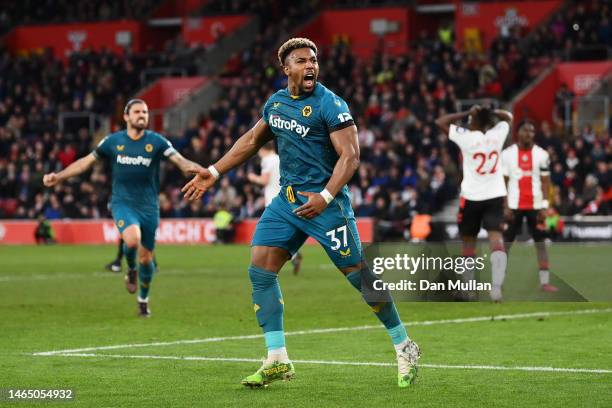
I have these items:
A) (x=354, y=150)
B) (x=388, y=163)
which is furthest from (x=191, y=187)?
(x=388, y=163)

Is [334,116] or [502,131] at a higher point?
[334,116]

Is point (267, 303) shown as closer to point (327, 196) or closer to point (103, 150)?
point (327, 196)

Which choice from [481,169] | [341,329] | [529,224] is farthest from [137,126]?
[529,224]

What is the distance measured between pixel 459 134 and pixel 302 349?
5532 mm

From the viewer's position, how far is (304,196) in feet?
29.5

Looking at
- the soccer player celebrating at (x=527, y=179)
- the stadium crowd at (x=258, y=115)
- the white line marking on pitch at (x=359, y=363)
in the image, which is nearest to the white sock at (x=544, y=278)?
the white line marking on pitch at (x=359, y=363)

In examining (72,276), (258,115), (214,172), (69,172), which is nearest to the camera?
(214,172)

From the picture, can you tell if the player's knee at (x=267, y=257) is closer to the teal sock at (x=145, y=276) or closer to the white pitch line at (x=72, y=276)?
the teal sock at (x=145, y=276)

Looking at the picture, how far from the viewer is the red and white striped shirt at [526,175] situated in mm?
17422

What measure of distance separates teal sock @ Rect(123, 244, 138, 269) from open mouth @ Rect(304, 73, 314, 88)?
6.65 meters

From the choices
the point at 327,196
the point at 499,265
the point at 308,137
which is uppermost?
the point at 308,137

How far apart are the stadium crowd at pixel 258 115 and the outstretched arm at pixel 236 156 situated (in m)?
23.3

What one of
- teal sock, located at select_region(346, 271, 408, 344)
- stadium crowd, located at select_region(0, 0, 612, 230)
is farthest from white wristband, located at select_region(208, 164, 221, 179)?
stadium crowd, located at select_region(0, 0, 612, 230)

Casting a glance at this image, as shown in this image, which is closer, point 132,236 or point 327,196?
point 327,196
